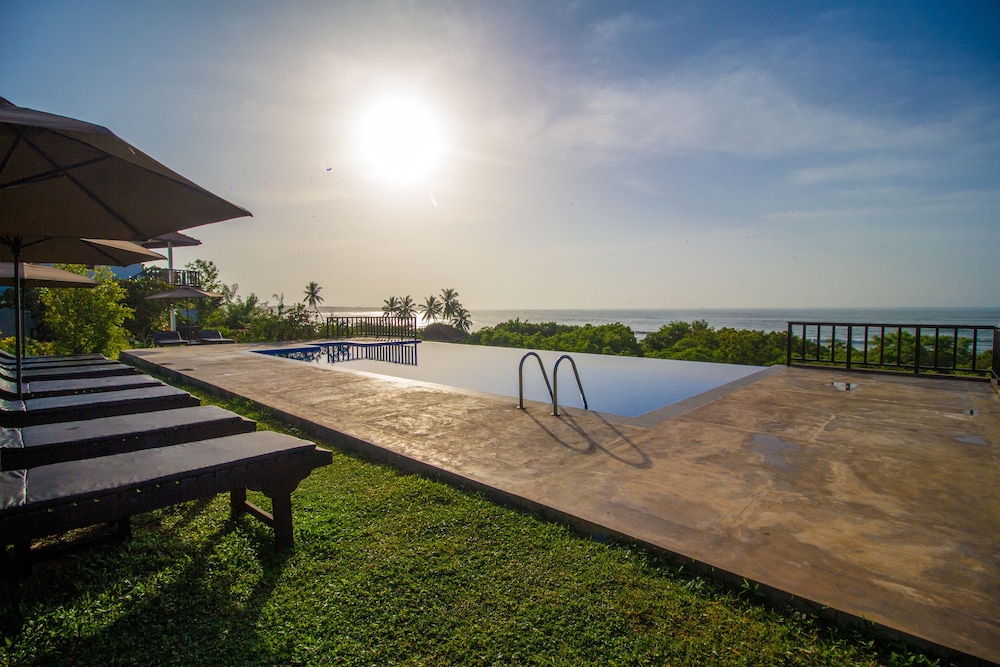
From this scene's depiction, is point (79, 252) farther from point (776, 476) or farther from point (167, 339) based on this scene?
point (167, 339)

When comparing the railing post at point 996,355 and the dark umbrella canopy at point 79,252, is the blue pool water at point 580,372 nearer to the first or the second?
the railing post at point 996,355

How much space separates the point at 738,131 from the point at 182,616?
12537mm

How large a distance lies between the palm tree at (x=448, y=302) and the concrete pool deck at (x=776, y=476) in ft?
164

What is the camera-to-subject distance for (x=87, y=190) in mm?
2732

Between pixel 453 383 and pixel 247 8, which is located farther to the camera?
pixel 453 383

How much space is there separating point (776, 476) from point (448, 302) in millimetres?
55286

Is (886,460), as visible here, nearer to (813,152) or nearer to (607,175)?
(607,175)

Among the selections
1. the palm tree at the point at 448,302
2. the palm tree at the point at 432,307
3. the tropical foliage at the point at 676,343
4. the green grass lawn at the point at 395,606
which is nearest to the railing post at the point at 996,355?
the tropical foliage at the point at 676,343

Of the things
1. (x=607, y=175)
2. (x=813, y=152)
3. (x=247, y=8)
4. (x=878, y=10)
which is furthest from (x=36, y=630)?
(x=813, y=152)

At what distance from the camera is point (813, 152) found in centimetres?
1248

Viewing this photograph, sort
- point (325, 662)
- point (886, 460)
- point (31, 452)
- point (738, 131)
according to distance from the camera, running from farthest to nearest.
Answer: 1. point (738, 131)
2. point (886, 460)
3. point (31, 452)
4. point (325, 662)

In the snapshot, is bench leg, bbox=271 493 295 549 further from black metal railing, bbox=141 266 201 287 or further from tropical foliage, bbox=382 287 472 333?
tropical foliage, bbox=382 287 472 333

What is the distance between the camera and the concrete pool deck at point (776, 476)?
1848mm

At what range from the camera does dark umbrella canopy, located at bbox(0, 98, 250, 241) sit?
2092 millimetres
